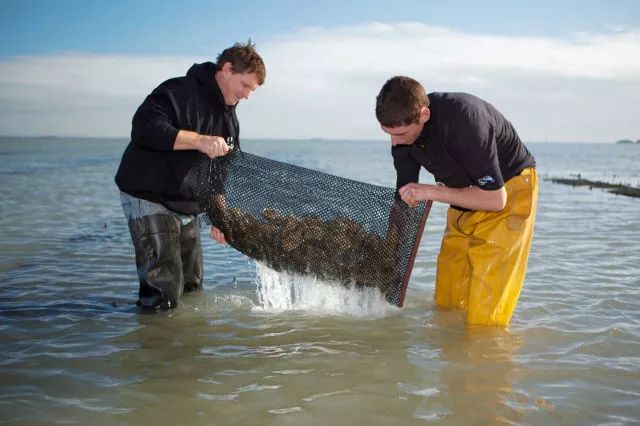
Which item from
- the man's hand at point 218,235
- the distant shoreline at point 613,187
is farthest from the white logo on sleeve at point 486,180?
the distant shoreline at point 613,187

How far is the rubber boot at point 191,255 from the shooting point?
6172 millimetres

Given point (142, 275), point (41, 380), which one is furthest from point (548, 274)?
point (41, 380)

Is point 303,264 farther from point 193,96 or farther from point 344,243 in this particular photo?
point 193,96

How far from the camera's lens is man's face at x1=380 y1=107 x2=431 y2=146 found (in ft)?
15.0

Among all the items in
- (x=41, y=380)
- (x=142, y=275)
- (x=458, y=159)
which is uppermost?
(x=458, y=159)

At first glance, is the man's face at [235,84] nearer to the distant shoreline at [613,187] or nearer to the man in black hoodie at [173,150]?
the man in black hoodie at [173,150]

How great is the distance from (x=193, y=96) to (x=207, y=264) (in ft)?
12.4

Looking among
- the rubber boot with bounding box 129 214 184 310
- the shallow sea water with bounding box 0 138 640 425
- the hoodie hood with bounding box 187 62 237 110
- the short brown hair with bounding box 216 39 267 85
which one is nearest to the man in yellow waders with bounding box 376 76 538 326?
the shallow sea water with bounding box 0 138 640 425

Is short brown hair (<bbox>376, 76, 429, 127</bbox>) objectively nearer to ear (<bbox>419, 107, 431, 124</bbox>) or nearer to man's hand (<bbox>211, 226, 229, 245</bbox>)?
ear (<bbox>419, 107, 431, 124</bbox>)

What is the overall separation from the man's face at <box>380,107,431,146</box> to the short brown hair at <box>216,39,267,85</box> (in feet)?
4.16

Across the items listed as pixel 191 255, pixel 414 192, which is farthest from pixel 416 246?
pixel 191 255

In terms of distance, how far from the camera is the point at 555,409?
4004mm

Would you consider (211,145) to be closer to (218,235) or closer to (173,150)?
(173,150)

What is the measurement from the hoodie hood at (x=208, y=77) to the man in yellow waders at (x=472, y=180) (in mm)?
1601
